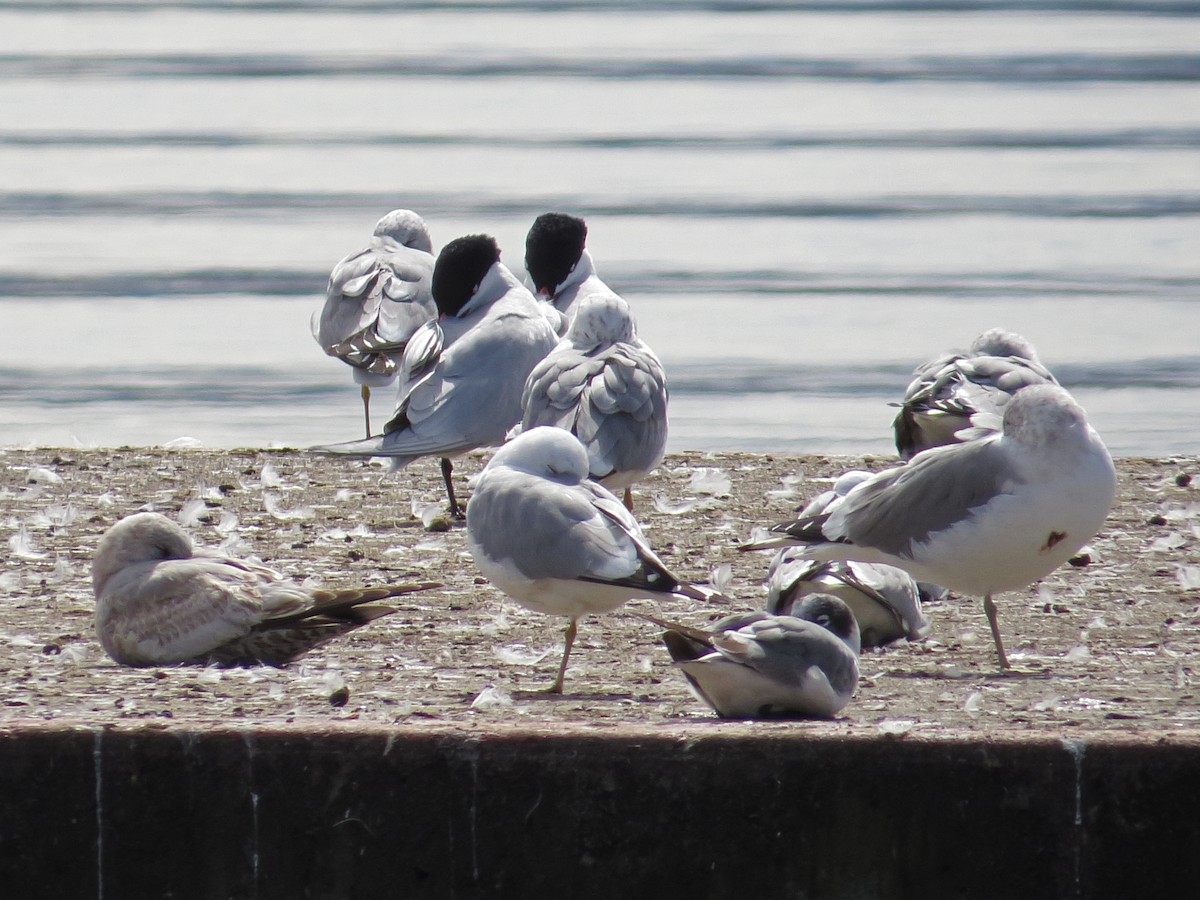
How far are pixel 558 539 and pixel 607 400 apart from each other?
129 centimetres

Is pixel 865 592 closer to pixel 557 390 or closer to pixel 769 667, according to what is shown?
pixel 769 667

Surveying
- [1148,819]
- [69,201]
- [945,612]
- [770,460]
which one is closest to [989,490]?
[945,612]

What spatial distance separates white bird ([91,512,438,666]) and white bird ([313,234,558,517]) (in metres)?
1.36

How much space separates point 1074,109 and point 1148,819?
11.8m

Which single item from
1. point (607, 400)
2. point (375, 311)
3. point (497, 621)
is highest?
point (607, 400)

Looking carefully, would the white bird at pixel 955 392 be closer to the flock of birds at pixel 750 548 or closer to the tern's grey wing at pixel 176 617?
the flock of birds at pixel 750 548

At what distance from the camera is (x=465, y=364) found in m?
5.79

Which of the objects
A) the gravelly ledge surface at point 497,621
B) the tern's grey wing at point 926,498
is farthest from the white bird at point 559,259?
the tern's grey wing at point 926,498

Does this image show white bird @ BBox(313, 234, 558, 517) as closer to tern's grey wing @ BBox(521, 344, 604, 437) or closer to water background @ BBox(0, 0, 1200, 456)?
tern's grey wing @ BBox(521, 344, 604, 437)

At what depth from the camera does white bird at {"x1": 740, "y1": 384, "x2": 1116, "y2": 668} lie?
3.96 m

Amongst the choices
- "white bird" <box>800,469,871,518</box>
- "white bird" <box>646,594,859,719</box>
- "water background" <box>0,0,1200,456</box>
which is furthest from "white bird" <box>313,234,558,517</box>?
"white bird" <box>646,594,859,719</box>

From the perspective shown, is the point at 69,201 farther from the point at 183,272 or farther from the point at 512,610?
the point at 512,610

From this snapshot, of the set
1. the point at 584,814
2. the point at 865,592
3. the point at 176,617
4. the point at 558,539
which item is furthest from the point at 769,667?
the point at 176,617

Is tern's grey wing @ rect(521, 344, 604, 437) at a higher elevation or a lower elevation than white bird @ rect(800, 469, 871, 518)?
higher
